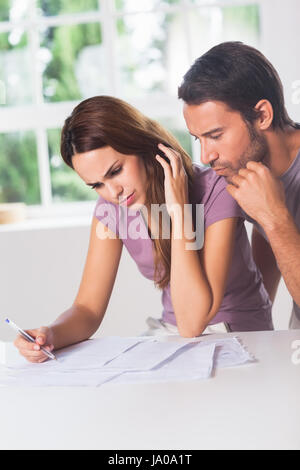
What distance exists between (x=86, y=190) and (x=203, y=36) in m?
1.00

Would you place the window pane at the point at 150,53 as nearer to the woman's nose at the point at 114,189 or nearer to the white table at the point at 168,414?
the woman's nose at the point at 114,189

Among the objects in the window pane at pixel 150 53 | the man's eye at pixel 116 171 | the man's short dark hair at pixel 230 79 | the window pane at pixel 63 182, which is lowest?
the man's eye at pixel 116 171

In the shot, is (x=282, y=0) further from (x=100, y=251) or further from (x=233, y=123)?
(x=100, y=251)

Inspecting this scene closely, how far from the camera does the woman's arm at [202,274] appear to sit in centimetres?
152

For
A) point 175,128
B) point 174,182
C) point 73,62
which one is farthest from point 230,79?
point 73,62

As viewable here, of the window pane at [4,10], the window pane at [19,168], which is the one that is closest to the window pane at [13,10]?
the window pane at [4,10]

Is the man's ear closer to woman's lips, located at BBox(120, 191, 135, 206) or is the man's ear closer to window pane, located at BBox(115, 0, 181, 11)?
woman's lips, located at BBox(120, 191, 135, 206)

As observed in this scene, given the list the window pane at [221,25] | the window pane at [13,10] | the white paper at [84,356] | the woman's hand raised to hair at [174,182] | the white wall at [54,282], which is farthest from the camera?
the window pane at [13,10]

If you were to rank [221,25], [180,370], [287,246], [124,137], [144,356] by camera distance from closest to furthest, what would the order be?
[180,370] < [144,356] < [287,246] < [124,137] < [221,25]

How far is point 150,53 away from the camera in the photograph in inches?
134

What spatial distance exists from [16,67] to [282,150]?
83.5 inches

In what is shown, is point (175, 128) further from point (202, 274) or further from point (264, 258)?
point (202, 274)

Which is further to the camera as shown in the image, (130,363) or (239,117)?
(239,117)
